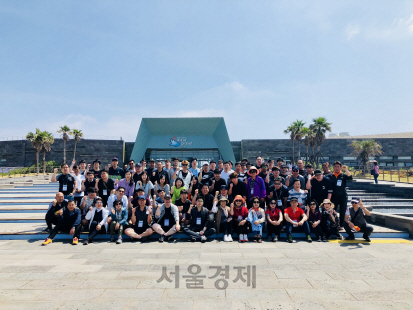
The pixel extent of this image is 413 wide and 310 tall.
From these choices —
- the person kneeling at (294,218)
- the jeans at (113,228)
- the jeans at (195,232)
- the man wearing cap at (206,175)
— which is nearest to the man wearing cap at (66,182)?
the jeans at (113,228)

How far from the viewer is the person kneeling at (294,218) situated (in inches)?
282

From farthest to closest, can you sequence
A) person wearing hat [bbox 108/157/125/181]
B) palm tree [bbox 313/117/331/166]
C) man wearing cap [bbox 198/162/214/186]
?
1. palm tree [bbox 313/117/331/166]
2. person wearing hat [bbox 108/157/125/181]
3. man wearing cap [bbox 198/162/214/186]

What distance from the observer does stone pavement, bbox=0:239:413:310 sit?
3.57 m

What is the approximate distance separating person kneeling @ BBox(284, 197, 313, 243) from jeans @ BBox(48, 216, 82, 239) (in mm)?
6026

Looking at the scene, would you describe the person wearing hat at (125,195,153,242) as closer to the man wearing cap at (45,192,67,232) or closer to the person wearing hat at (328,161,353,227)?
the man wearing cap at (45,192,67,232)

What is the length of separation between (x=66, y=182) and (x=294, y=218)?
7.19 m

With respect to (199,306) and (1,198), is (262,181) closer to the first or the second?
(199,306)

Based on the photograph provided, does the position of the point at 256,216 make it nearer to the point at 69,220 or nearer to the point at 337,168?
the point at 337,168

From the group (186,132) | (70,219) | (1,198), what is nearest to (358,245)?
(70,219)

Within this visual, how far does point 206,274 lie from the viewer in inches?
180

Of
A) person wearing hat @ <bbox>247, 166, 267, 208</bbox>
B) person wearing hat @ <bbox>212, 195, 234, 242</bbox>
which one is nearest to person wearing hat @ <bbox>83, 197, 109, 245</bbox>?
person wearing hat @ <bbox>212, 195, 234, 242</bbox>

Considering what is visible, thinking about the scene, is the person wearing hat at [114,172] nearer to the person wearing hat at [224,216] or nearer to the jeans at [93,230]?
the jeans at [93,230]

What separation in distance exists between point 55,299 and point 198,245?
3.65 metres

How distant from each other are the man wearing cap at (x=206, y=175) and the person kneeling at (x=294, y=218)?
101 inches
